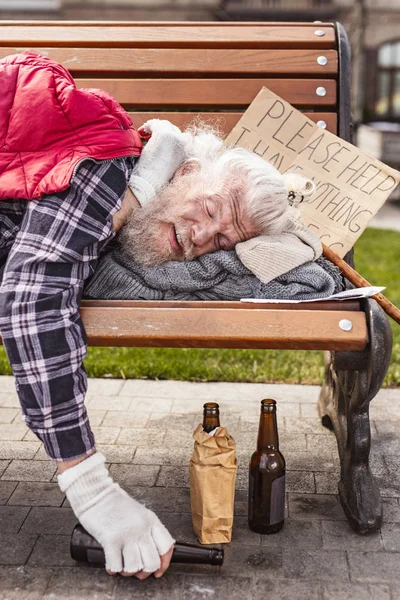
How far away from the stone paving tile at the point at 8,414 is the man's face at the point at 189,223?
4.52 ft

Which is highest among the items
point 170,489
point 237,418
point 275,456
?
point 275,456

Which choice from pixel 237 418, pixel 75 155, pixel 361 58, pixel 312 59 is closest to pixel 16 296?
pixel 75 155

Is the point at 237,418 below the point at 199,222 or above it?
below

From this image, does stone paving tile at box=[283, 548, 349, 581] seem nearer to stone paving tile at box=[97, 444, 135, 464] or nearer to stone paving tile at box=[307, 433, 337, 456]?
stone paving tile at box=[307, 433, 337, 456]

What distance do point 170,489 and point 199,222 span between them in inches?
42.2

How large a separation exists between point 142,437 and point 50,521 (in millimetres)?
796

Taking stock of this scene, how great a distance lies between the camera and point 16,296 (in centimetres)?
245

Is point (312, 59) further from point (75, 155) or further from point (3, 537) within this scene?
point (3, 537)

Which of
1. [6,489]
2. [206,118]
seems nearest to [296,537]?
[6,489]

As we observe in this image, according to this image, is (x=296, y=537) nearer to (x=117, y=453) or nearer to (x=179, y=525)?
(x=179, y=525)

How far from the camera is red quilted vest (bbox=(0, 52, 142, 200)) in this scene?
2.65 m

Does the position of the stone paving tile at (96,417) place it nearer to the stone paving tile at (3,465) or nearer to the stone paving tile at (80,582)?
the stone paving tile at (3,465)

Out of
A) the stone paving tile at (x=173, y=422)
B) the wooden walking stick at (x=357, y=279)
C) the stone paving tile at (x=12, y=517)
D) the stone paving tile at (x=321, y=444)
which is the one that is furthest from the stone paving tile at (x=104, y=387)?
the wooden walking stick at (x=357, y=279)

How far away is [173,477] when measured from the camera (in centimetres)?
328
